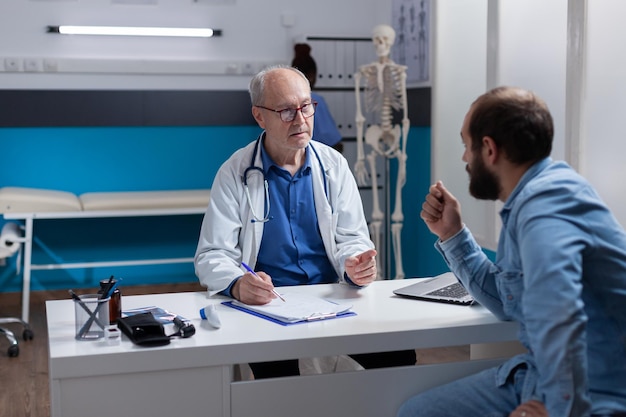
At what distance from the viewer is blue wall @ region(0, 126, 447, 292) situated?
4.97 metres

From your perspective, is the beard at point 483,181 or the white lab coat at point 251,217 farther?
the white lab coat at point 251,217

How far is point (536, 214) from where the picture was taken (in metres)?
1.49

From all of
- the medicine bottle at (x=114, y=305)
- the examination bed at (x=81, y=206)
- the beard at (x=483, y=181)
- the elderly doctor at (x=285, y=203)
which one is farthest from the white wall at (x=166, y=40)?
the beard at (x=483, y=181)

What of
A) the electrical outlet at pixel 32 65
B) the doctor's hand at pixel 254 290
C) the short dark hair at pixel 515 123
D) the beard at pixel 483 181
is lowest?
the doctor's hand at pixel 254 290

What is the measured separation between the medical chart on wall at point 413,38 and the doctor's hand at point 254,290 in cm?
304

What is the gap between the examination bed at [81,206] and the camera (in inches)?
167

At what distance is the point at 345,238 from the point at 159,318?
777 millimetres

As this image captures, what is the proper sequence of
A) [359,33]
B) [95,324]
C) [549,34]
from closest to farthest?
[95,324] < [549,34] < [359,33]

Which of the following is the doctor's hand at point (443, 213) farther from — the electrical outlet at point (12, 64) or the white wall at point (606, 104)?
the electrical outlet at point (12, 64)

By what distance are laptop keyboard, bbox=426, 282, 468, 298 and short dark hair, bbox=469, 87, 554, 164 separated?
0.49 m

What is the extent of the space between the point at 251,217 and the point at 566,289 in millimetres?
1152

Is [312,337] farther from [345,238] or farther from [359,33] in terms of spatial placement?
[359,33]

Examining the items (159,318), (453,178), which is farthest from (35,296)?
(159,318)

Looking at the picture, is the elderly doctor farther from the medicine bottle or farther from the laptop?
the medicine bottle
